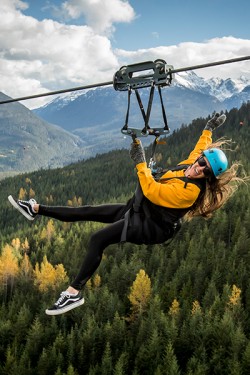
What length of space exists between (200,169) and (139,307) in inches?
2567

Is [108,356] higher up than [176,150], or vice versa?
[176,150]

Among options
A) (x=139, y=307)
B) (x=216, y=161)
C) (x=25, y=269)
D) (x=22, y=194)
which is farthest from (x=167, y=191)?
(x=22, y=194)

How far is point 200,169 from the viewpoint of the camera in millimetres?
8062

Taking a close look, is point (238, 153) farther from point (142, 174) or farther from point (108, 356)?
point (142, 174)

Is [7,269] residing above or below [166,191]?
below

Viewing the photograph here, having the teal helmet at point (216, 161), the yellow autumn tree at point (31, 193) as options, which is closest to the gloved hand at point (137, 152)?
the teal helmet at point (216, 161)

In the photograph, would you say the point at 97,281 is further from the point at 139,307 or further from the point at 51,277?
the point at 139,307

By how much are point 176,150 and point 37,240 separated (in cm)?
9168

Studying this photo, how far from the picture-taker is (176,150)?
181000 mm

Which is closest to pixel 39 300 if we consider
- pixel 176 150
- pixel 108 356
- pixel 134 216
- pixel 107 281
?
pixel 107 281

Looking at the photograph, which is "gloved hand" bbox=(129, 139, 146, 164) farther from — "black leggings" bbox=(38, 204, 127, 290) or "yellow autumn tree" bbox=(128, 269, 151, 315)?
"yellow autumn tree" bbox=(128, 269, 151, 315)

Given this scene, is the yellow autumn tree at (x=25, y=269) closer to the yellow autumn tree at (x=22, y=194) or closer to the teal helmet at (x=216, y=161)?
the teal helmet at (x=216, y=161)

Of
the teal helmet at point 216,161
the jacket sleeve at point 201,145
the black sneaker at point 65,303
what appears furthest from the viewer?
the jacket sleeve at point 201,145

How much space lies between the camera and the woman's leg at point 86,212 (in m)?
8.70
